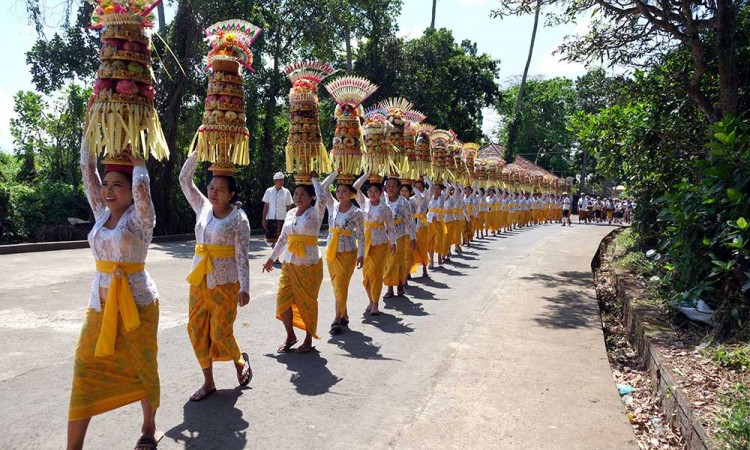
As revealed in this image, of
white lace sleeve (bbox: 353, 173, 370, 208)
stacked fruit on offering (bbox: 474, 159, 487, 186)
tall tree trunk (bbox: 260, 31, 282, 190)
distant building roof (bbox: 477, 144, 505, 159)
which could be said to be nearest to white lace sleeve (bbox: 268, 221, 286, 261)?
white lace sleeve (bbox: 353, 173, 370, 208)

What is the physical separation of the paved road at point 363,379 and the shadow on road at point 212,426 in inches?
0.5

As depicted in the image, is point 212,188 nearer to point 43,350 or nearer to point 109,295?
point 109,295

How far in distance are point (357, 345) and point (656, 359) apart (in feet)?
9.51

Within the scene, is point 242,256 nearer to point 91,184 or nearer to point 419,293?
point 91,184

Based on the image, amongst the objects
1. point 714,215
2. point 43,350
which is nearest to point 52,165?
point 43,350

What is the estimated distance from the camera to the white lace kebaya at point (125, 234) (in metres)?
3.38

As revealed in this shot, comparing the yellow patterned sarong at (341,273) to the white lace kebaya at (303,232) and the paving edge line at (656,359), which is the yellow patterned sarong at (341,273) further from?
the paving edge line at (656,359)

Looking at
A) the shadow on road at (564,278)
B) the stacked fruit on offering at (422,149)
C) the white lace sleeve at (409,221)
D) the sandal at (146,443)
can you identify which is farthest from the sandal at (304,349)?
the shadow on road at (564,278)

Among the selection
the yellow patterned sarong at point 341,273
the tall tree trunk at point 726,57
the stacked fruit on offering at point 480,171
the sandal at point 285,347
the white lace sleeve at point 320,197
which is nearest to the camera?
the sandal at point 285,347

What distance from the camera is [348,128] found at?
277 inches

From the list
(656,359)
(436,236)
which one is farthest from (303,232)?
(436,236)

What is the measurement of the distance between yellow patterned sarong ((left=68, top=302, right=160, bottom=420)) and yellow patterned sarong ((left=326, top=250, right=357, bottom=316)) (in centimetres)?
316

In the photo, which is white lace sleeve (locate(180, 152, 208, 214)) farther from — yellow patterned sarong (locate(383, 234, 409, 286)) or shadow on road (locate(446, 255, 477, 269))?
shadow on road (locate(446, 255, 477, 269))

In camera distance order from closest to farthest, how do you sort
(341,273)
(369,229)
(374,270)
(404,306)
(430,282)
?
(341,273)
(374,270)
(369,229)
(404,306)
(430,282)
